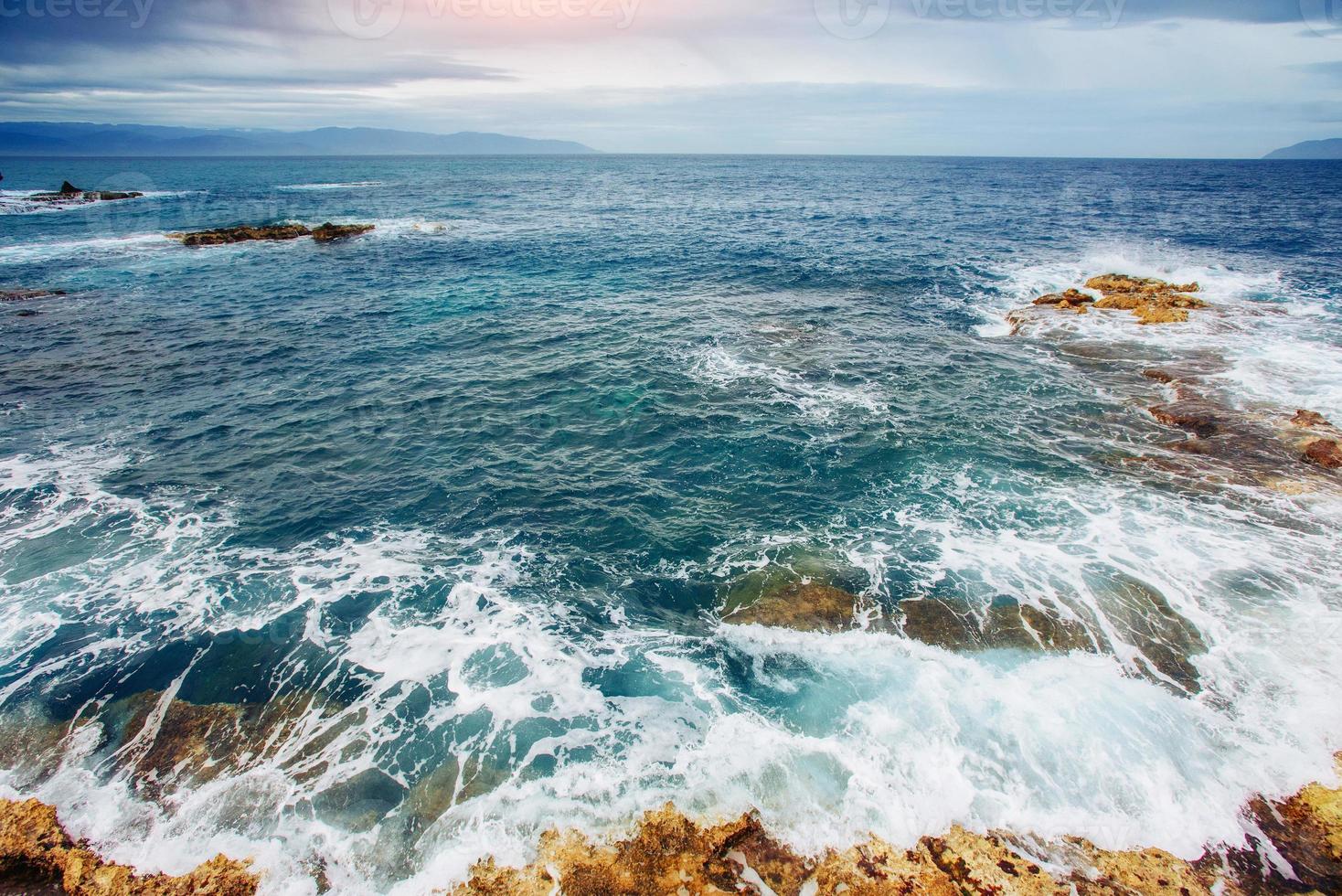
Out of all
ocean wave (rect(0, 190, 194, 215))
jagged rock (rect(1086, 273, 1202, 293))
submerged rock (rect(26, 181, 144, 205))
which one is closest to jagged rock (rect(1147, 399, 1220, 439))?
jagged rock (rect(1086, 273, 1202, 293))

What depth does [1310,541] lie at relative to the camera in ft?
48.2

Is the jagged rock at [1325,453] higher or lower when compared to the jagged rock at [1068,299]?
lower

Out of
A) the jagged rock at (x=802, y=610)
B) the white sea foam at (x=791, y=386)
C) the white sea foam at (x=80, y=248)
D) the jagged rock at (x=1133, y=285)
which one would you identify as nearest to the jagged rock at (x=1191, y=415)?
the white sea foam at (x=791, y=386)

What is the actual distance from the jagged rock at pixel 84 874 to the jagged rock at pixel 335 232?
60.1 meters

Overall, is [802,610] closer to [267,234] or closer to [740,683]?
[740,683]

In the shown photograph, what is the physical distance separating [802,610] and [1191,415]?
18.4m

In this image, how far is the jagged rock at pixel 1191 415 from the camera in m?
20.0

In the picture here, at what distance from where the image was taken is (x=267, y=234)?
57469mm

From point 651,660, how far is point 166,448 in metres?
19.4

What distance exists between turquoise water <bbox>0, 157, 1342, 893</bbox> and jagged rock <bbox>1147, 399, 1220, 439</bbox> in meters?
0.81

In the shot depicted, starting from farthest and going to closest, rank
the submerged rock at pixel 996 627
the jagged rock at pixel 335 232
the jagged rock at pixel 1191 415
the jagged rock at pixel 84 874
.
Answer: the jagged rock at pixel 335 232 < the jagged rock at pixel 1191 415 < the submerged rock at pixel 996 627 < the jagged rock at pixel 84 874

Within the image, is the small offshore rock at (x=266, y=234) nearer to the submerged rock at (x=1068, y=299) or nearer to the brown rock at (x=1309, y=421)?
the submerged rock at (x=1068, y=299)

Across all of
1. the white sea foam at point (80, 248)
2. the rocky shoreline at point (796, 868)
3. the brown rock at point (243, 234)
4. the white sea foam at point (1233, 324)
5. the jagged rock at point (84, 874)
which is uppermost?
the brown rock at point (243, 234)

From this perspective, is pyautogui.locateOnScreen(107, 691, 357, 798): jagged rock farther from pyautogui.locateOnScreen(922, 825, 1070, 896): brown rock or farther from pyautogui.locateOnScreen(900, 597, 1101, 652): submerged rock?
pyautogui.locateOnScreen(900, 597, 1101, 652): submerged rock
